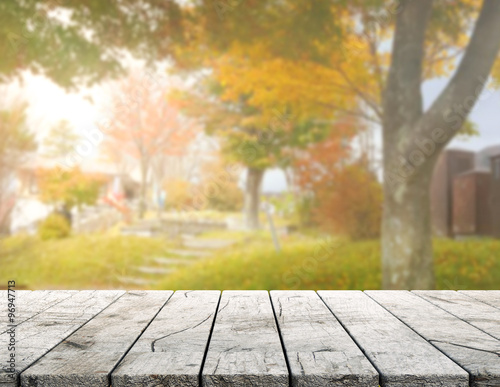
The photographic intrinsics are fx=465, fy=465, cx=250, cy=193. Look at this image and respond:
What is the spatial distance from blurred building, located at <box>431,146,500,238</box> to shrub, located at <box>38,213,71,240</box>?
13.8 ft

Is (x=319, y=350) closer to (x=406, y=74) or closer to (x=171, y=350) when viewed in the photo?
(x=171, y=350)

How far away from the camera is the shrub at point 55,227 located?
17.5 feet

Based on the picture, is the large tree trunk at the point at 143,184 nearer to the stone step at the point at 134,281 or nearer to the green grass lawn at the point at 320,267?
the stone step at the point at 134,281

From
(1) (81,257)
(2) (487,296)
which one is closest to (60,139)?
(1) (81,257)

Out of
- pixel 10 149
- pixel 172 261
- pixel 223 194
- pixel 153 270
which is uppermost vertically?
pixel 10 149

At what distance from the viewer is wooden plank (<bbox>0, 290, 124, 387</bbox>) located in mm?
996

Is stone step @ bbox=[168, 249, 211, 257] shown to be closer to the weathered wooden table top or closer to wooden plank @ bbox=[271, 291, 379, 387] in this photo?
the weathered wooden table top

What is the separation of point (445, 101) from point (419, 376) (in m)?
3.77

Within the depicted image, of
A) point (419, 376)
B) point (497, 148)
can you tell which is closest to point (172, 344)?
point (419, 376)

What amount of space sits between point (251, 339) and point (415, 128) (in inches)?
144

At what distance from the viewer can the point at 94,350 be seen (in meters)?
1.04

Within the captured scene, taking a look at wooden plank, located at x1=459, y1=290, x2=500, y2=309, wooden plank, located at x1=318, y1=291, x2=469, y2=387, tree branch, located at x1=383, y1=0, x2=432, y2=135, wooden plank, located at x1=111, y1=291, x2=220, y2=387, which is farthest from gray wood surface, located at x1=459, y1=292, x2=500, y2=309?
tree branch, located at x1=383, y1=0, x2=432, y2=135

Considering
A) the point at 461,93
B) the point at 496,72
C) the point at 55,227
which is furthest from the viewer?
the point at 55,227

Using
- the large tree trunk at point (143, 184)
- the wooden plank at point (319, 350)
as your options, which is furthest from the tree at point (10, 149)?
the wooden plank at point (319, 350)
